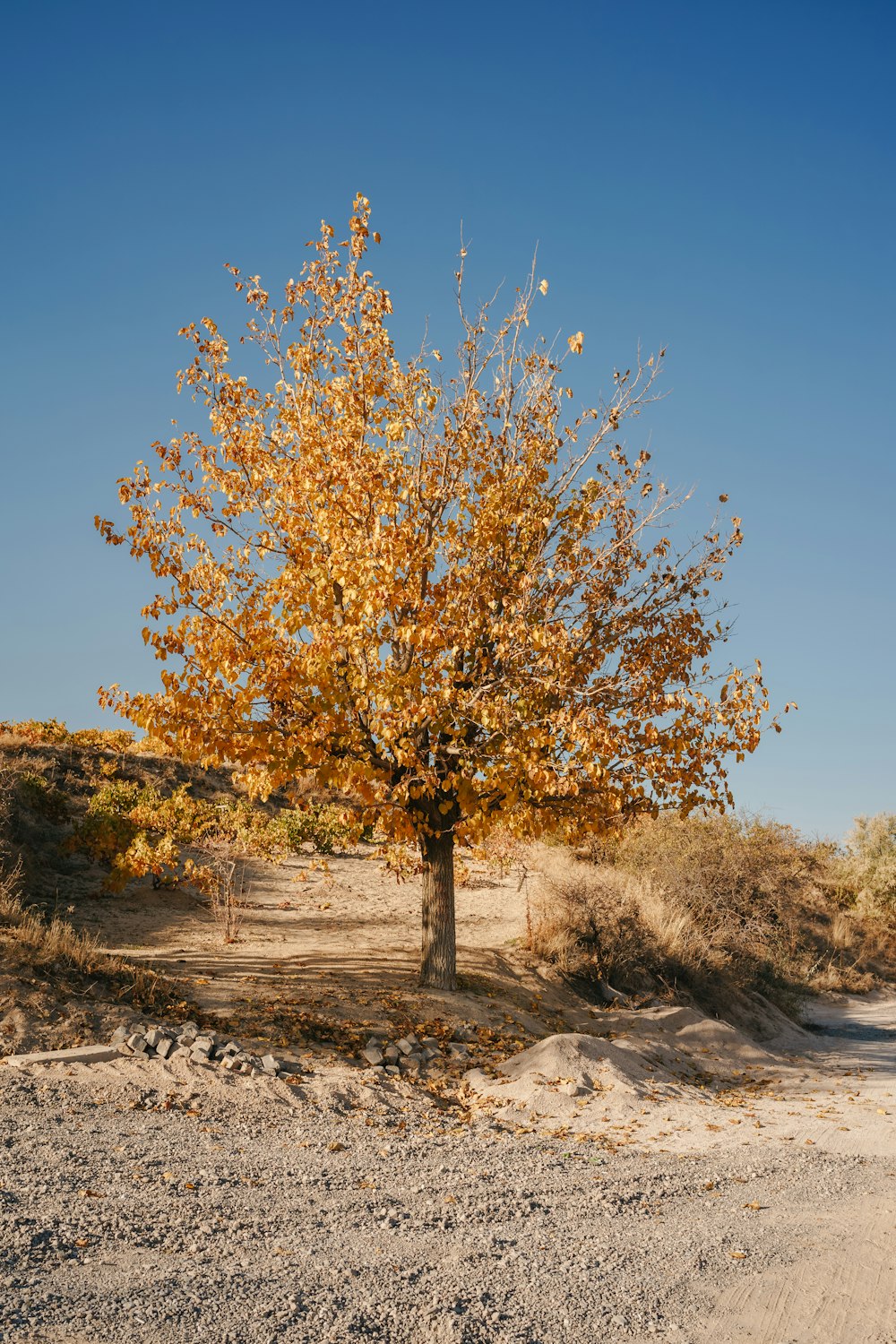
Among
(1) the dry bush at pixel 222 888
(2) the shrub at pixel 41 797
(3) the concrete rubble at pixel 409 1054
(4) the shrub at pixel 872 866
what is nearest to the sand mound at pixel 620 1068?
(3) the concrete rubble at pixel 409 1054

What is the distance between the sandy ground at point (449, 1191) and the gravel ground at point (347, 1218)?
0.9 inches

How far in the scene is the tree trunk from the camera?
43.0 ft

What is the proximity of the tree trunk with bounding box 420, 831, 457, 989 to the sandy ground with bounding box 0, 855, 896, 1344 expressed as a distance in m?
0.42

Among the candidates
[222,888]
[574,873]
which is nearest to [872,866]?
[574,873]

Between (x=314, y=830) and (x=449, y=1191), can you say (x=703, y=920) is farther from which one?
(x=449, y=1191)

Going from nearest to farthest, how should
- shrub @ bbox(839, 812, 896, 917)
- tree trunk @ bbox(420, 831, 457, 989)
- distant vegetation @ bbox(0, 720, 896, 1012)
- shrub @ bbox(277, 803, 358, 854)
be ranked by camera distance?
tree trunk @ bbox(420, 831, 457, 989)
distant vegetation @ bbox(0, 720, 896, 1012)
shrub @ bbox(277, 803, 358, 854)
shrub @ bbox(839, 812, 896, 917)

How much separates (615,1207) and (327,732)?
6.14 metres

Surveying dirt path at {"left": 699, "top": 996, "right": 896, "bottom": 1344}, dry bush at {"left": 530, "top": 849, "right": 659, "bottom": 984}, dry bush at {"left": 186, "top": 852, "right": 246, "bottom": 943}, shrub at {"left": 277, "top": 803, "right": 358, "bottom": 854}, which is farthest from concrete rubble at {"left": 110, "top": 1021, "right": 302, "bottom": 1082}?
shrub at {"left": 277, "top": 803, "right": 358, "bottom": 854}

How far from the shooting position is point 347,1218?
6320 millimetres

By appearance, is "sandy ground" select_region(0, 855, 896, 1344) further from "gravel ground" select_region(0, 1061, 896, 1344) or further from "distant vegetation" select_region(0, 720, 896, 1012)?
"distant vegetation" select_region(0, 720, 896, 1012)

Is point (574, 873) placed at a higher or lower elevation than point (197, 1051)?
higher

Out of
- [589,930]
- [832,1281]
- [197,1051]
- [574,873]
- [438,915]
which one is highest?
[574,873]

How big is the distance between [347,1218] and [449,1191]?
3.39 feet

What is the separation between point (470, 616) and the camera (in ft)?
37.9
